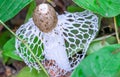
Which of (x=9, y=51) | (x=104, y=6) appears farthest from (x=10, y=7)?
(x=104, y=6)

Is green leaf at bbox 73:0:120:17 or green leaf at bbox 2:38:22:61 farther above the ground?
green leaf at bbox 2:38:22:61

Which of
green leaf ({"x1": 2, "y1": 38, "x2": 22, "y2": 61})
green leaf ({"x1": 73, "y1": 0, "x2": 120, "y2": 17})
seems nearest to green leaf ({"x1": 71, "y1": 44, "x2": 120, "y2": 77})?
green leaf ({"x1": 73, "y1": 0, "x2": 120, "y2": 17})

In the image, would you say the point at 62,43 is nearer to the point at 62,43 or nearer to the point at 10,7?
the point at 62,43

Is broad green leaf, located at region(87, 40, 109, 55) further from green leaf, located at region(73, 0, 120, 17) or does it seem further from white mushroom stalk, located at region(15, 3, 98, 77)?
green leaf, located at region(73, 0, 120, 17)

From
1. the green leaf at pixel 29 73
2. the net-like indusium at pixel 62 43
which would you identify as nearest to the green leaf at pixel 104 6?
the net-like indusium at pixel 62 43

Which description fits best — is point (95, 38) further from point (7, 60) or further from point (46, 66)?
point (7, 60)

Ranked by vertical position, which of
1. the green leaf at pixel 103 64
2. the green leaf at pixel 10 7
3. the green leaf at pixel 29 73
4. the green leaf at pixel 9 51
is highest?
the green leaf at pixel 10 7

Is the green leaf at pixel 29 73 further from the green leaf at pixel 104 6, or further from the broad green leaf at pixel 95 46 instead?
the green leaf at pixel 104 6
